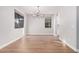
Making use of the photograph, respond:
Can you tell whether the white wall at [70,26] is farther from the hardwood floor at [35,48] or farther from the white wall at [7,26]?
the white wall at [7,26]

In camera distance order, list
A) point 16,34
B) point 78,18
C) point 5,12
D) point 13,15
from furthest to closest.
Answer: point 16,34, point 13,15, point 5,12, point 78,18

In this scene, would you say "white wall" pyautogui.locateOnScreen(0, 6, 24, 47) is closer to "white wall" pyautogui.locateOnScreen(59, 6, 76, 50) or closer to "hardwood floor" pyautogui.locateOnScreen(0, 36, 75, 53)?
"hardwood floor" pyautogui.locateOnScreen(0, 36, 75, 53)

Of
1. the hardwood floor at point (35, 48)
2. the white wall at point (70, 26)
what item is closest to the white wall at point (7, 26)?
the hardwood floor at point (35, 48)

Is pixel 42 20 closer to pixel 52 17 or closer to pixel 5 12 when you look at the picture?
pixel 52 17

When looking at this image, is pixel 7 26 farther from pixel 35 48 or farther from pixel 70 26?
pixel 70 26

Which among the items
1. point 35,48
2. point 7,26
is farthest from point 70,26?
point 7,26

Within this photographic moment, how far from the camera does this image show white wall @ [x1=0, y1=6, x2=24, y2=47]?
424 centimetres

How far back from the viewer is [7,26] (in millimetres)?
4645

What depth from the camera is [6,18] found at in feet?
15.0

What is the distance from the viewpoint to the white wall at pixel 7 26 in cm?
424

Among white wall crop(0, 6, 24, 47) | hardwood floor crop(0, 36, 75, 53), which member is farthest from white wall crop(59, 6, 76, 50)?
white wall crop(0, 6, 24, 47)

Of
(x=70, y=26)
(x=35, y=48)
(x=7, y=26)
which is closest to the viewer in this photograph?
(x=35, y=48)
